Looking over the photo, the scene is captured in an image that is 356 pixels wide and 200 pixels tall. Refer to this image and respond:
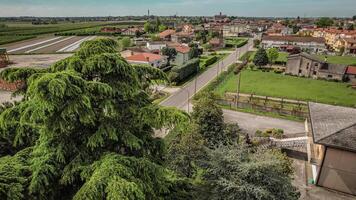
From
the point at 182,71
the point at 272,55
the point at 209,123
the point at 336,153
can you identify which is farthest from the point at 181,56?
the point at 336,153

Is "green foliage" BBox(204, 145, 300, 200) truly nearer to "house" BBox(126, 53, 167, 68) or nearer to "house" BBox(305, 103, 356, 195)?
"house" BBox(305, 103, 356, 195)

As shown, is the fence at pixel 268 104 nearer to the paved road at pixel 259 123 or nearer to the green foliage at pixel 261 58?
the paved road at pixel 259 123

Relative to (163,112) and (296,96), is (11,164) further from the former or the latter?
(296,96)

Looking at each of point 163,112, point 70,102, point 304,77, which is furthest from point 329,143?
point 304,77

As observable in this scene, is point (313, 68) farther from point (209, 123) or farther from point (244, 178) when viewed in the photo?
point (244, 178)

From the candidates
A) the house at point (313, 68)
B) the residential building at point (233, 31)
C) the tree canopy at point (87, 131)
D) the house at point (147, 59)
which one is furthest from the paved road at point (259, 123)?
the residential building at point (233, 31)

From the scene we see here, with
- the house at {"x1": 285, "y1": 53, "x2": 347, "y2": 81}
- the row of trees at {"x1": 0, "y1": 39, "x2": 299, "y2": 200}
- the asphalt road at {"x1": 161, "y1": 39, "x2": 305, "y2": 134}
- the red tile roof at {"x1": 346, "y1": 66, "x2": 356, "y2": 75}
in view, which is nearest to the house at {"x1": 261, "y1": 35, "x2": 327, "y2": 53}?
the house at {"x1": 285, "y1": 53, "x2": 347, "y2": 81}
